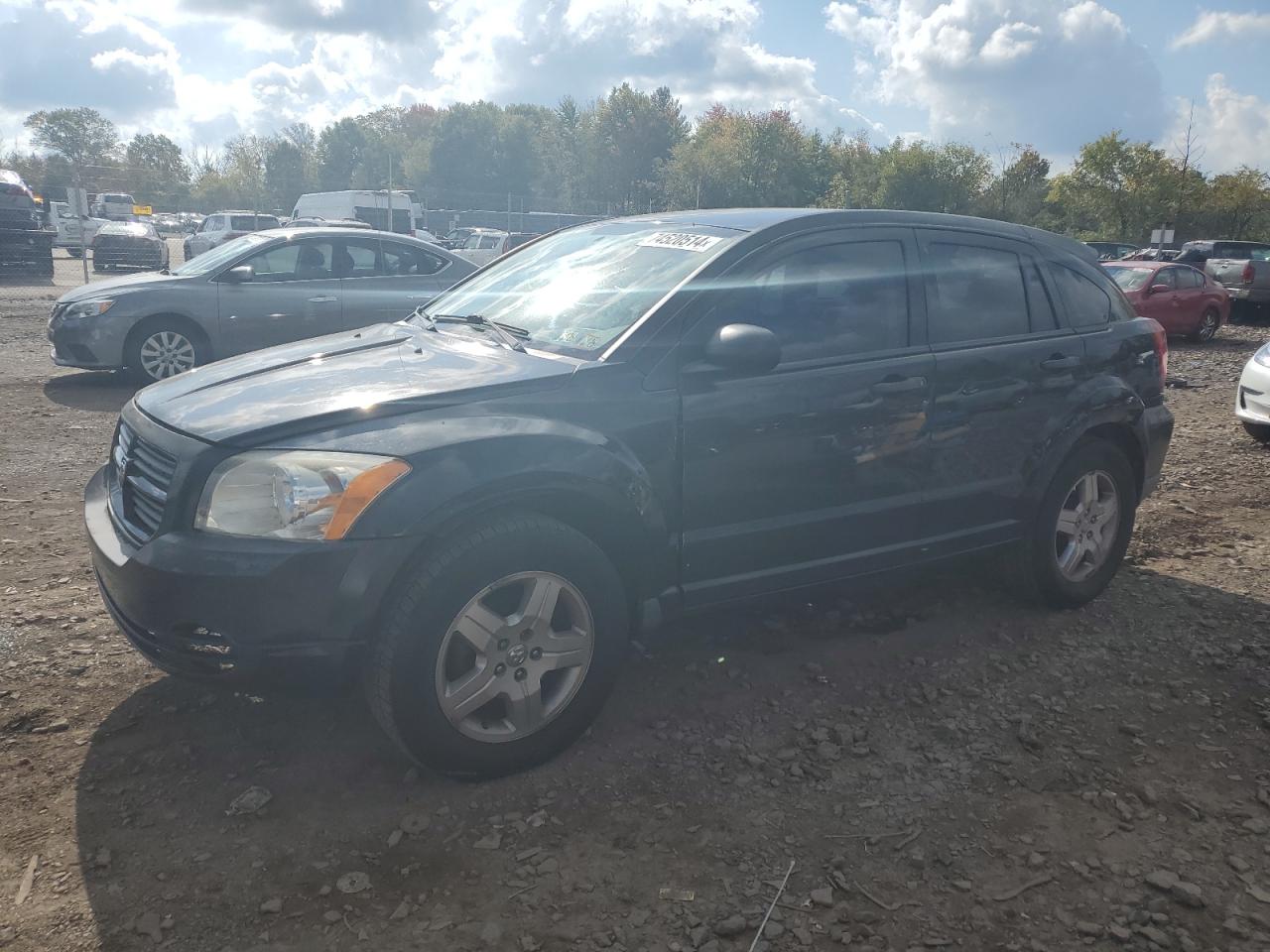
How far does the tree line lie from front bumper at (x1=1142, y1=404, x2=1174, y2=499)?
30.3 m

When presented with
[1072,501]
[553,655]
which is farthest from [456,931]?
[1072,501]

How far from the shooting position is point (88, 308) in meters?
9.27

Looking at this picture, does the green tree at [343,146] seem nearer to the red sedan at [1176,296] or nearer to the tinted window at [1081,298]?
the red sedan at [1176,296]

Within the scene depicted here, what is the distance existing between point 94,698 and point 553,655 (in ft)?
5.65

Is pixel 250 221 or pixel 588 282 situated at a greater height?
pixel 250 221

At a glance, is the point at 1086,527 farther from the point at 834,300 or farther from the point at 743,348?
the point at 743,348

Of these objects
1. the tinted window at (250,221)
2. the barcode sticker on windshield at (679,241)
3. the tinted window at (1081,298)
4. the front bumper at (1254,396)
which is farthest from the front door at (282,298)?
the tinted window at (250,221)

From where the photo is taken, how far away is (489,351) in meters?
3.51

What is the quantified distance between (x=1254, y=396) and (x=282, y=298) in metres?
8.73

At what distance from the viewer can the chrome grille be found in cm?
293

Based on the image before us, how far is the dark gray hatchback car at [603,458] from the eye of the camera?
2.78 metres

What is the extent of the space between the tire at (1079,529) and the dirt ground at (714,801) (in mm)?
152

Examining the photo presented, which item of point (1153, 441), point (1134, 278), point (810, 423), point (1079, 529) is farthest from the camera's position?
point (1134, 278)

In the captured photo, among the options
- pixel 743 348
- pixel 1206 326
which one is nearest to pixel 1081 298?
pixel 743 348
